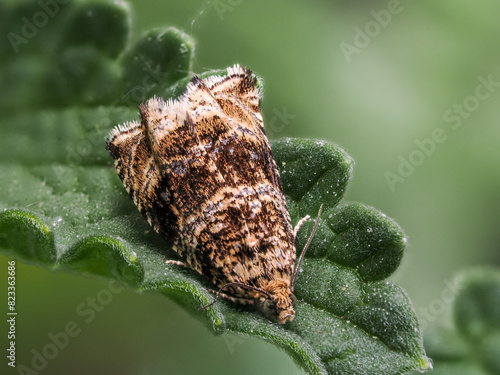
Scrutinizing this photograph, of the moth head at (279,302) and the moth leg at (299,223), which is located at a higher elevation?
the moth leg at (299,223)

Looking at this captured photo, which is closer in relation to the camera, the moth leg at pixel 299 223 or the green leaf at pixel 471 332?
the moth leg at pixel 299 223

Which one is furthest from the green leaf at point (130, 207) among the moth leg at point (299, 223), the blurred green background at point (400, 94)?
the blurred green background at point (400, 94)

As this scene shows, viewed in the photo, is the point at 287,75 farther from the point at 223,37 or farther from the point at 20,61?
the point at 20,61

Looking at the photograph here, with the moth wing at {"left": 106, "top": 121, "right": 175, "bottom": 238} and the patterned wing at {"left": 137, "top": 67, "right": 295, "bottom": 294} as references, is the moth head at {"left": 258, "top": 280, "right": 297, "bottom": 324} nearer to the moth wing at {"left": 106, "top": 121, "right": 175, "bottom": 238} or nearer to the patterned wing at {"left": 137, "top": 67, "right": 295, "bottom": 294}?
the patterned wing at {"left": 137, "top": 67, "right": 295, "bottom": 294}

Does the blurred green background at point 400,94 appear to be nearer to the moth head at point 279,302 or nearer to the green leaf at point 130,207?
the green leaf at point 130,207

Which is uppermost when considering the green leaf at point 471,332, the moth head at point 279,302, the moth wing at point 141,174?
the green leaf at point 471,332

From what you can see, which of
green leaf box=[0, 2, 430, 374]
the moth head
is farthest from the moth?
green leaf box=[0, 2, 430, 374]

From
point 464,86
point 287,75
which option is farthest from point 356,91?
point 464,86
